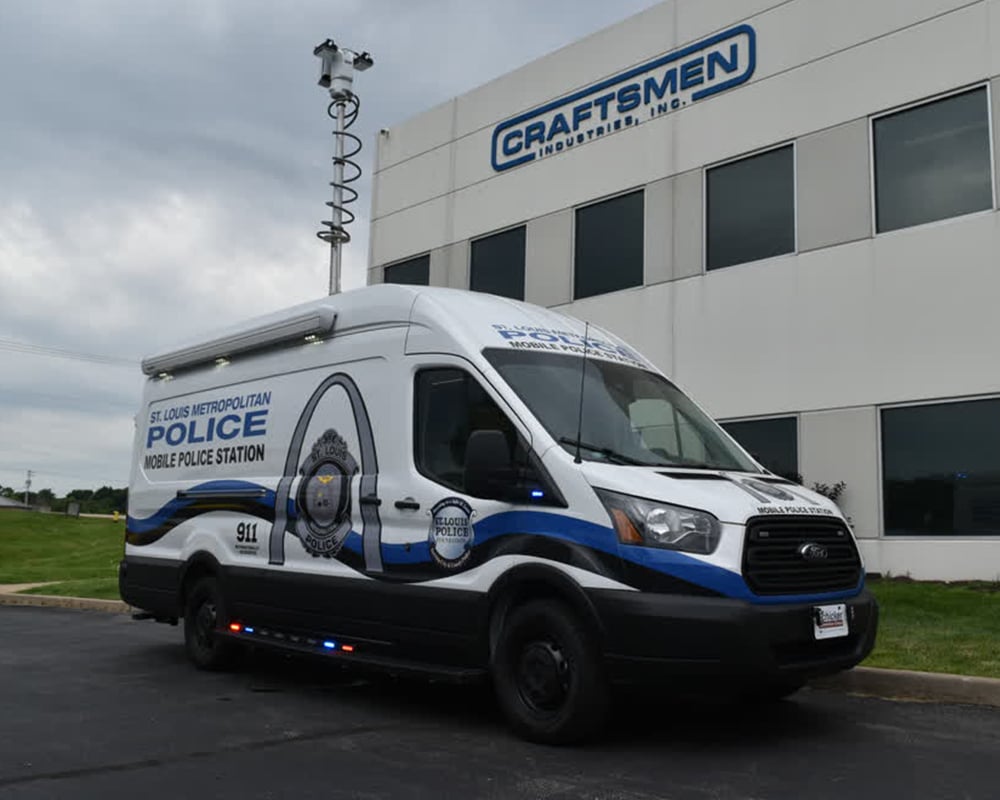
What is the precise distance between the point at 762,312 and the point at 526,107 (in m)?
6.77

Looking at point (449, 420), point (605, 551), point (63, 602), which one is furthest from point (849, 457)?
point (63, 602)

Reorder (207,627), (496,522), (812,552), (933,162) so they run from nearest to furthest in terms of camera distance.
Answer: (812,552), (496,522), (207,627), (933,162)

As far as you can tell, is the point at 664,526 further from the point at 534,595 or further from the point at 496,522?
A: the point at 496,522

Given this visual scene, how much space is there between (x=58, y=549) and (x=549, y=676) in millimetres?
33972

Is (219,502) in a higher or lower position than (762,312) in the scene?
lower

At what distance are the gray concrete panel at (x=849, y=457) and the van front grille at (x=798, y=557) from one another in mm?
8116

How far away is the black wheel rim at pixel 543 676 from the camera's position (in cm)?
574

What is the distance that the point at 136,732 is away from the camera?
6254 millimetres

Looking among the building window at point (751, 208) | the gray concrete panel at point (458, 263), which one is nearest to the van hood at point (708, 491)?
the building window at point (751, 208)

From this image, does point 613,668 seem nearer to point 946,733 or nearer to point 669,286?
point 946,733

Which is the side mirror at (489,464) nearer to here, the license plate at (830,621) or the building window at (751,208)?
the license plate at (830,621)

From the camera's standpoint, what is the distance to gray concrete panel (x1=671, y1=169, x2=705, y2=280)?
16.4m

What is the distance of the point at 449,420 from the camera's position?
679cm

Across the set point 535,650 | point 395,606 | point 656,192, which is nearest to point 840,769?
point 535,650
